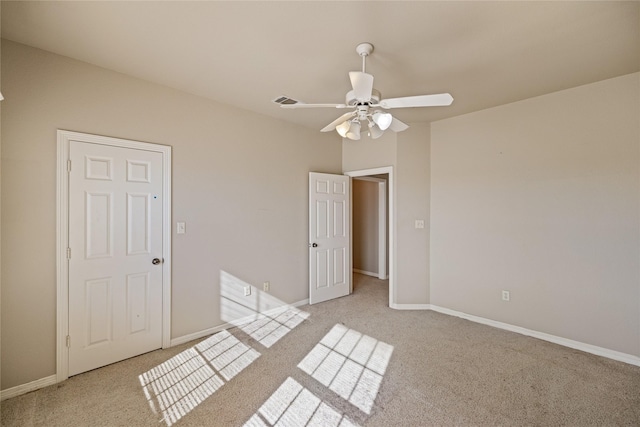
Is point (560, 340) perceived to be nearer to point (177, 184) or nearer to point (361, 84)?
point (361, 84)

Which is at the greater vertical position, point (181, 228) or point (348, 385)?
point (181, 228)

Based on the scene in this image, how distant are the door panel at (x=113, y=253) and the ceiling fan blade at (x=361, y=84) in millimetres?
2139

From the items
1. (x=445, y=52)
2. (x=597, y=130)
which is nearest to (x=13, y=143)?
Result: (x=445, y=52)

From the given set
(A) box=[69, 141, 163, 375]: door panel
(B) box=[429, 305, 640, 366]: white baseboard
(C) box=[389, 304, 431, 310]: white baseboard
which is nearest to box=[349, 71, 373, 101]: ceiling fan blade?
(A) box=[69, 141, 163, 375]: door panel

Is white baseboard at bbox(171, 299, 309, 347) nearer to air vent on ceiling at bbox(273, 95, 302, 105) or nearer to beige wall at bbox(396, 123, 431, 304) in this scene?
beige wall at bbox(396, 123, 431, 304)

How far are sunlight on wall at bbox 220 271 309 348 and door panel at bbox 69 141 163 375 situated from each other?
73cm

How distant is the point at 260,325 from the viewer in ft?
11.2

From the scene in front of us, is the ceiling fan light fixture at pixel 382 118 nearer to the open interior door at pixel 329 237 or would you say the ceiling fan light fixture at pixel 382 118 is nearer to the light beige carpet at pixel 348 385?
the light beige carpet at pixel 348 385

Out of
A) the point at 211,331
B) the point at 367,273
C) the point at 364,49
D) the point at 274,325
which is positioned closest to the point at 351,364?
Answer: the point at 274,325

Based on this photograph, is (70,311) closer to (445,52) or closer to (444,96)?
(444,96)

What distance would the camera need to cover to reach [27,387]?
2.16m


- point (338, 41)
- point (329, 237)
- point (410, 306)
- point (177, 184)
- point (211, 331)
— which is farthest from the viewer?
point (329, 237)

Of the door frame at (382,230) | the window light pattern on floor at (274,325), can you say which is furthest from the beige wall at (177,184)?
the door frame at (382,230)

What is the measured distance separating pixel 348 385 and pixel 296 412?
50 cm
